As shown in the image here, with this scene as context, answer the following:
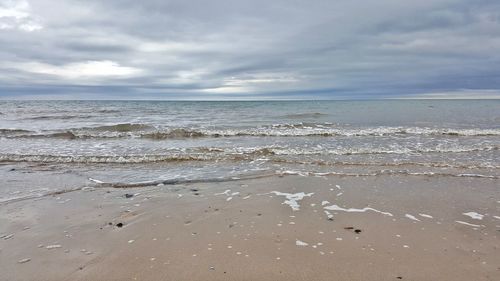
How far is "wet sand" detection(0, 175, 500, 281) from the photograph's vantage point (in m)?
3.94

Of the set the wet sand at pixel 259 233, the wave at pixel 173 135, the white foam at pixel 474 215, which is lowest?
the wet sand at pixel 259 233

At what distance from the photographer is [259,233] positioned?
→ 5.00m

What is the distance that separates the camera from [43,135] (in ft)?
60.1

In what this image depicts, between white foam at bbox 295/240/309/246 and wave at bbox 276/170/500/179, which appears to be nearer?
white foam at bbox 295/240/309/246

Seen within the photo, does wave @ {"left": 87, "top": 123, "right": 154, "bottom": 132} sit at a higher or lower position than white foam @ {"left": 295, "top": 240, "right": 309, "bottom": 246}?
higher

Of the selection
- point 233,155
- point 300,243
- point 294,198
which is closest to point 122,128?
point 233,155

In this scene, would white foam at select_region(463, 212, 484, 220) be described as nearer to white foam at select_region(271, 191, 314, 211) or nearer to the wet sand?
Result: the wet sand

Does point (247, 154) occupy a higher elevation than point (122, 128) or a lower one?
lower

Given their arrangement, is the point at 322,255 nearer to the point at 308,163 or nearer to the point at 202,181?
the point at 202,181

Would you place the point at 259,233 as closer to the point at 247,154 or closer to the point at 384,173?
the point at 384,173

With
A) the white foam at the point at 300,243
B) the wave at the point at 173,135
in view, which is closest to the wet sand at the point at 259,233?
the white foam at the point at 300,243

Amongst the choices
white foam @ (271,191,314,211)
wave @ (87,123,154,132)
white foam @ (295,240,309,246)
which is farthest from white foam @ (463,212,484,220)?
wave @ (87,123,154,132)

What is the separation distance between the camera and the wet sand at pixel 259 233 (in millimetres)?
3939

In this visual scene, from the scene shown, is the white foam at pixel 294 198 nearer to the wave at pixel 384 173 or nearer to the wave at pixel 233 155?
the wave at pixel 384 173
